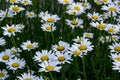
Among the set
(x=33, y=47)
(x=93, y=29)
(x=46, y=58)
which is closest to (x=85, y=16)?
(x=93, y=29)

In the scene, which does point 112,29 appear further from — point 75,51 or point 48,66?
point 48,66

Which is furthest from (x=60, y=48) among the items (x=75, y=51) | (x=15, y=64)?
(x=15, y=64)

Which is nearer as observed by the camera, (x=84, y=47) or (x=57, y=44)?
(x=84, y=47)

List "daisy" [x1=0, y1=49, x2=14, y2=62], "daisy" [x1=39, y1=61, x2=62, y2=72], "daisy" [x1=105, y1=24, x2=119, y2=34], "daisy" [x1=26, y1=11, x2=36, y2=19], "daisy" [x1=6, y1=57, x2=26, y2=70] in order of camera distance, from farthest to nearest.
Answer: "daisy" [x1=26, y1=11, x2=36, y2=19], "daisy" [x1=105, y1=24, x2=119, y2=34], "daisy" [x1=0, y1=49, x2=14, y2=62], "daisy" [x1=6, y1=57, x2=26, y2=70], "daisy" [x1=39, y1=61, x2=62, y2=72]

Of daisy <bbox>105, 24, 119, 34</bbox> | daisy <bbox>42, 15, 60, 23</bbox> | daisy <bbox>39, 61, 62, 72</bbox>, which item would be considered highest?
daisy <bbox>42, 15, 60, 23</bbox>

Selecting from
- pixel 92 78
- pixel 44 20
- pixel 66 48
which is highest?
pixel 44 20

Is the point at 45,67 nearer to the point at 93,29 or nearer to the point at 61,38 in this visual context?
the point at 61,38

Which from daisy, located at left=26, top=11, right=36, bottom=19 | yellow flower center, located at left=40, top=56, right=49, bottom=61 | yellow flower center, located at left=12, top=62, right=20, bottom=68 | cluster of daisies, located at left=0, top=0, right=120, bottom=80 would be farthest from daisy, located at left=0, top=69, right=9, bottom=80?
daisy, located at left=26, top=11, right=36, bottom=19

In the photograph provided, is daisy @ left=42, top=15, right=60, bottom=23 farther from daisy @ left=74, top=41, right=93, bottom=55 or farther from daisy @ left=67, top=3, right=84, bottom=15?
daisy @ left=74, top=41, right=93, bottom=55
